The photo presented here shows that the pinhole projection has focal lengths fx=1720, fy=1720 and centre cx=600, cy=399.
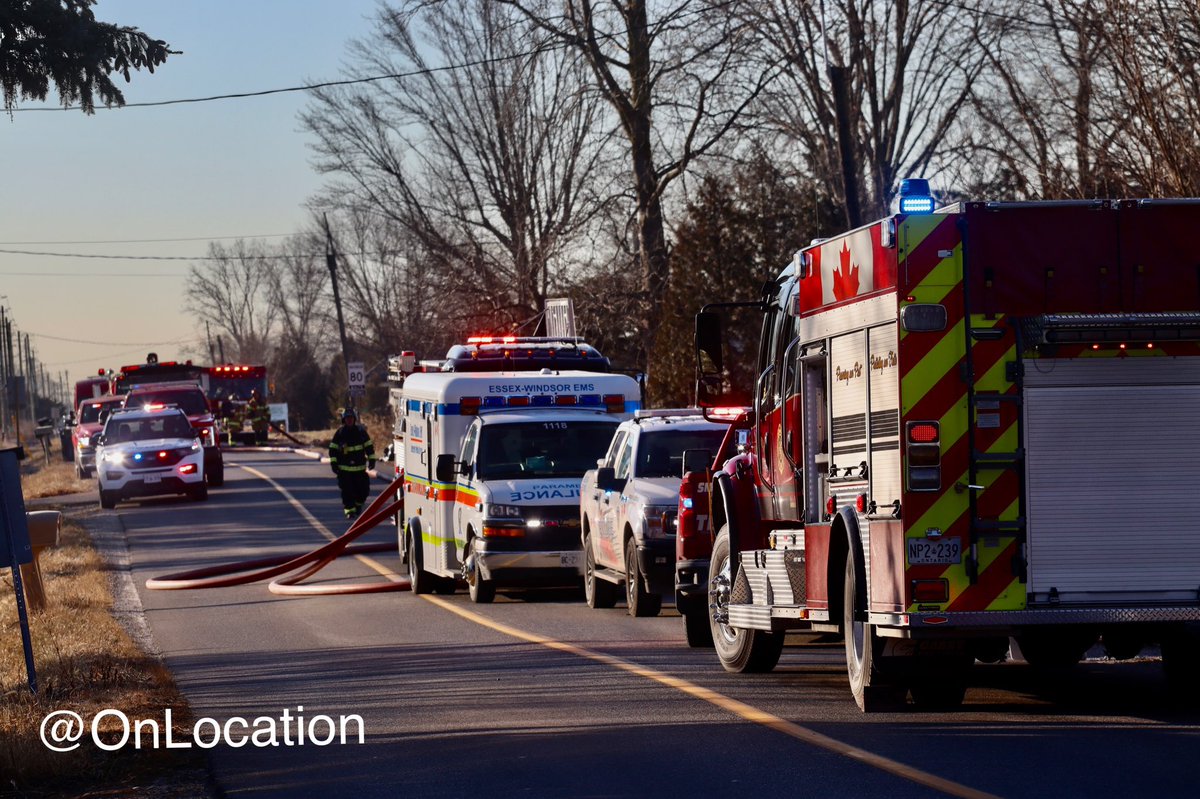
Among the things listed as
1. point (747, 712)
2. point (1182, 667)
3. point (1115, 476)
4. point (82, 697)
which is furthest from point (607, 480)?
point (1115, 476)

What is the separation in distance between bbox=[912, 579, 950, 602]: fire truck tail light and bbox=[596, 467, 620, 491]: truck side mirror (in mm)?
7496

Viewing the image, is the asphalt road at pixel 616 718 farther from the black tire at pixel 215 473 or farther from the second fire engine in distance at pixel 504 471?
the black tire at pixel 215 473

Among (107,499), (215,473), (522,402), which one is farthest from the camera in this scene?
(215,473)

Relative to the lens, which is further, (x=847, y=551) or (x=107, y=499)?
(x=107, y=499)

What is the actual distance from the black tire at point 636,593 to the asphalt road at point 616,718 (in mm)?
163

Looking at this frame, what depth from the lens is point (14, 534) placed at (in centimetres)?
1109

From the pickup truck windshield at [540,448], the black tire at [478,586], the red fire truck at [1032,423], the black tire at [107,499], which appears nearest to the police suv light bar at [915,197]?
the red fire truck at [1032,423]

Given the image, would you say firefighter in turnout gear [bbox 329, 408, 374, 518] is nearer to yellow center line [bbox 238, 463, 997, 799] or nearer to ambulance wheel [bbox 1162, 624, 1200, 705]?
yellow center line [bbox 238, 463, 997, 799]

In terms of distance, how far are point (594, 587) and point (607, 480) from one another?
143cm

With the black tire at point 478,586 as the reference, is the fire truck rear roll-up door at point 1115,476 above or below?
above

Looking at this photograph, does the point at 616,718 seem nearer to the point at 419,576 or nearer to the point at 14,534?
the point at 14,534

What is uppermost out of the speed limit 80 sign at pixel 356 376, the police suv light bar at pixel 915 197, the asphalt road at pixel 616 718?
the speed limit 80 sign at pixel 356 376

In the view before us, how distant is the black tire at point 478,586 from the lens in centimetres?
1789

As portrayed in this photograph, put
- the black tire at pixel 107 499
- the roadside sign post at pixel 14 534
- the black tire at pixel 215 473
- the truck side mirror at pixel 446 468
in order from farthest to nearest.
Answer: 1. the black tire at pixel 215 473
2. the black tire at pixel 107 499
3. the truck side mirror at pixel 446 468
4. the roadside sign post at pixel 14 534
